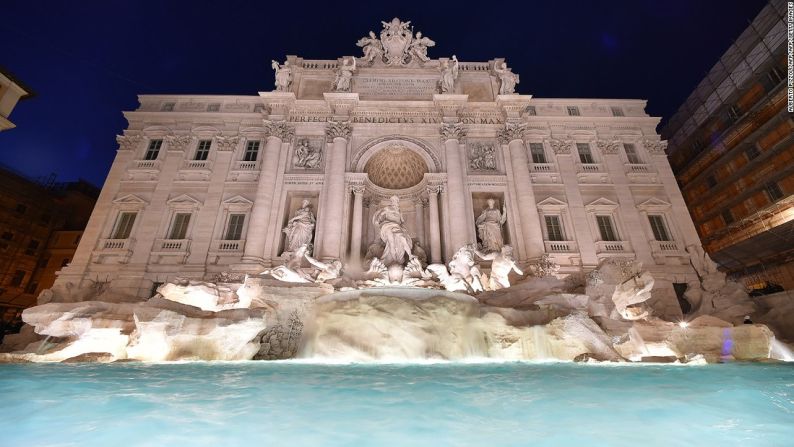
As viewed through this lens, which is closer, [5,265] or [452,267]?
[452,267]

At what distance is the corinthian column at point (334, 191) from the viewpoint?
52.3 feet

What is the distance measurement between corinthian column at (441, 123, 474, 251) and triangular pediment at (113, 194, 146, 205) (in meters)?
16.7

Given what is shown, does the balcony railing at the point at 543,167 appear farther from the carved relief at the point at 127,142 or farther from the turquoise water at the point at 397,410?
the carved relief at the point at 127,142

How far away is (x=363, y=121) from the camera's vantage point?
19.4m

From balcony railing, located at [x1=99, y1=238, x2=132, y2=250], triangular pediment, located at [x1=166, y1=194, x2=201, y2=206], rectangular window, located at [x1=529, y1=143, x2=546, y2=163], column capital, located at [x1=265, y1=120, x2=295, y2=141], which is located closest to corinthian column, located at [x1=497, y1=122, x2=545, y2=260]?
rectangular window, located at [x1=529, y1=143, x2=546, y2=163]

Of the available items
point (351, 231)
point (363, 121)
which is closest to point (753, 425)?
point (351, 231)

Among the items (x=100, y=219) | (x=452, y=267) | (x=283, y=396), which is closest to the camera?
(x=283, y=396)

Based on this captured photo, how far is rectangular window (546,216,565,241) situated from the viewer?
17.8 metres

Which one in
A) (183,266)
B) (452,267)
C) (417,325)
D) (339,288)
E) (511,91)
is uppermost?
(511,91)

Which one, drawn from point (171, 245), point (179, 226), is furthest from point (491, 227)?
point (179, 226)

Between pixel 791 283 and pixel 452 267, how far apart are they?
21.7 m

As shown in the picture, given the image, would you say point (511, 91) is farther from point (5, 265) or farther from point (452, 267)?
point (5, 265)

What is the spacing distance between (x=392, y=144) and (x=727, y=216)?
80.9ft

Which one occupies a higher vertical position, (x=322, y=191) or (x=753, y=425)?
(x=322, y=191)
